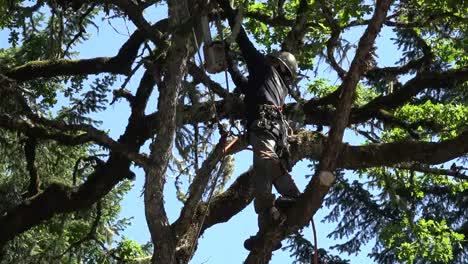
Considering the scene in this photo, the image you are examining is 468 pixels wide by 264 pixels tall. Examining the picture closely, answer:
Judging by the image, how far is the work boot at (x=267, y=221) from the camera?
241 inches

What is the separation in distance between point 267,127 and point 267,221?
0.90 metres

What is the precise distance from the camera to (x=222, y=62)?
7219 millimetres

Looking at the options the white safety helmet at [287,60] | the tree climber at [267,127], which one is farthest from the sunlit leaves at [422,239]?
the tree climber at [267,127]

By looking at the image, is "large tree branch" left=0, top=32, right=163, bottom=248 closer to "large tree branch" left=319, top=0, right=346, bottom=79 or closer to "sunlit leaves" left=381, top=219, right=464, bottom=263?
"large tree branch" left=319, top=0, right=346, bottom=79

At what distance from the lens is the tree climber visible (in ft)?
21.6

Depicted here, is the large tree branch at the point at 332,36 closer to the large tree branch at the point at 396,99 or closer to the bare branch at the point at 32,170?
the large tree branch at the point at 396,99

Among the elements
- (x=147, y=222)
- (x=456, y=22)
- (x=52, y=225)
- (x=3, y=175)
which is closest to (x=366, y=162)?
(x=456, y=22)

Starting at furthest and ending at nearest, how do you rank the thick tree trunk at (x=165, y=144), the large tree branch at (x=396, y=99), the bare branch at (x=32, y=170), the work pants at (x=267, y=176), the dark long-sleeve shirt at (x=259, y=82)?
the bare branch at (x=32, y=170), the large tree branch at (x=396, y=99), the dark long-sleeve shirt at (x=259, y=82), the work pants at (x=267, y=176), the thick tree trunk at (x=165, y=144)

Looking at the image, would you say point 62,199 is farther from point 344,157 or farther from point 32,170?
point 344,157

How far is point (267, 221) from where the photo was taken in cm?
636

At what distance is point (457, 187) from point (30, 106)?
6.18 m

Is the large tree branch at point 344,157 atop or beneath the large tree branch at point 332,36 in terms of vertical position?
beneath

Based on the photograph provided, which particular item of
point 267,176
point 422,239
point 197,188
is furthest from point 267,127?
point 422,239

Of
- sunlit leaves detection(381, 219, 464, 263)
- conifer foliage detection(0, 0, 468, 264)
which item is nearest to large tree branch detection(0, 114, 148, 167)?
conifer foliage detection(0, 0, 468, 264)
